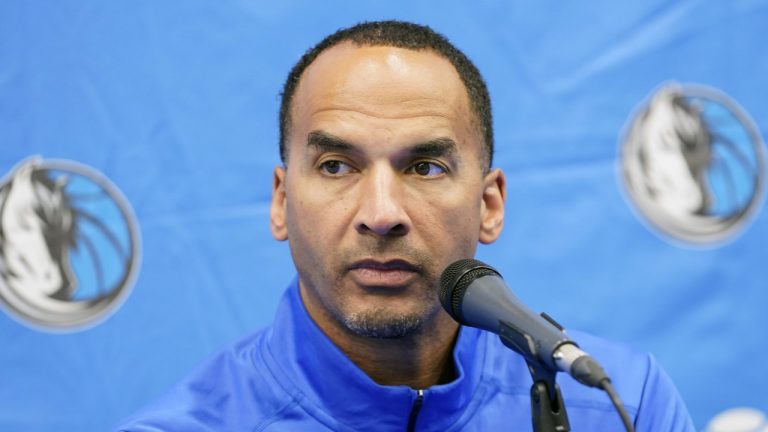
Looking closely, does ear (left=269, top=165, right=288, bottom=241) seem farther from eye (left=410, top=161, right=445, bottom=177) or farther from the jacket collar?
eye (left=410, top=161, right=445, bottom=177)

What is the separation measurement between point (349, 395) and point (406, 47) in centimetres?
51

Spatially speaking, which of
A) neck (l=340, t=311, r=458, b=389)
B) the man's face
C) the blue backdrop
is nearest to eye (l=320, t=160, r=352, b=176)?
the man's face

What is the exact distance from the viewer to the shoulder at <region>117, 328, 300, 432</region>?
140 centimetres

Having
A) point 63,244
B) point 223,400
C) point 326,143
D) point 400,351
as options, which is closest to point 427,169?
point 326,143

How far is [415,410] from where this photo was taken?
1.43m

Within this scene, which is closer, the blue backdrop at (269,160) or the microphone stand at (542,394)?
the microphone stand at (542,394)

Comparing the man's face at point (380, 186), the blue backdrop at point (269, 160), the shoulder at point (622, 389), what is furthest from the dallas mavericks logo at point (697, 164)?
the man's face at point (380, 186)

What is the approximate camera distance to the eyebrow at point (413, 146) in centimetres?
141

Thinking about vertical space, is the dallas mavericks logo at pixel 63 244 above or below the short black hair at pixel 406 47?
below

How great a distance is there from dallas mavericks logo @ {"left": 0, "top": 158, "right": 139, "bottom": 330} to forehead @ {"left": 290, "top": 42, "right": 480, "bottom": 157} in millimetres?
428

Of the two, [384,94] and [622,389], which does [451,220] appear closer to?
[384,94]

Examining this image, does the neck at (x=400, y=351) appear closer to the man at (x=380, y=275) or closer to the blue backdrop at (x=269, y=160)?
the man at (x=380, y=275)

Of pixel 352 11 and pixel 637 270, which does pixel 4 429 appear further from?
pixel 637 270

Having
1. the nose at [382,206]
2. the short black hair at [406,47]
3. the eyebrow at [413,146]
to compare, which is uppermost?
the short black hair at [406,47]
